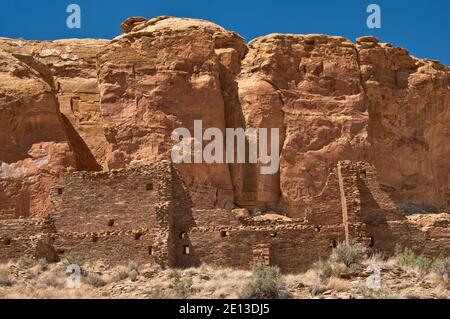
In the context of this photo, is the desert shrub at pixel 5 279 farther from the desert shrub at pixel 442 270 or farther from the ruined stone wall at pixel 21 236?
the desert shrub at pixel 442 270

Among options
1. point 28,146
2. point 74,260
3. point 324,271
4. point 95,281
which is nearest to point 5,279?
point 95,281

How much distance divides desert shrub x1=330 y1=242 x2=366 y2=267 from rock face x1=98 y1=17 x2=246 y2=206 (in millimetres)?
14910

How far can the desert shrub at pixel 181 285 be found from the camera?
25.1 metres

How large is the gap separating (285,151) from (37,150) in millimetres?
13033

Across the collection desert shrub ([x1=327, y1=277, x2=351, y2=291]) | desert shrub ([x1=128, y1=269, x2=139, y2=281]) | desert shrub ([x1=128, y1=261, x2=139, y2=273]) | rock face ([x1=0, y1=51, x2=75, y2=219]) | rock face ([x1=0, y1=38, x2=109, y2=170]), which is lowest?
desert shrub ([x1=327, y1=277, x2=351, y2=291])

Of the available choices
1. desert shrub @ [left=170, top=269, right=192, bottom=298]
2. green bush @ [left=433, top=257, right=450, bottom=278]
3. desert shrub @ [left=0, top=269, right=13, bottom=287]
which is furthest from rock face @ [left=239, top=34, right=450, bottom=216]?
desert shrub @ [left=0, top=269, right=13, bottom=287]

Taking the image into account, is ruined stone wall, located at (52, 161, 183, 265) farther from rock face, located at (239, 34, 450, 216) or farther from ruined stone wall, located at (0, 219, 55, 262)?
rock face, located at (239, 34, 450, 216)

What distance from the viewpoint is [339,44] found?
48562mm

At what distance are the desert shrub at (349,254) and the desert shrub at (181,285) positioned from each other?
16.6 feet

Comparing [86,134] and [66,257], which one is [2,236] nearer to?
[66,257]

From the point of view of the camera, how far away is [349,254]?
28.0m

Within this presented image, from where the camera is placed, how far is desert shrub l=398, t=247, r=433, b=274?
89.0 feet
